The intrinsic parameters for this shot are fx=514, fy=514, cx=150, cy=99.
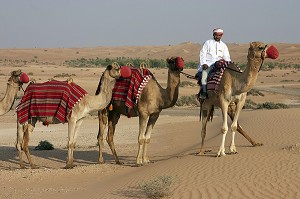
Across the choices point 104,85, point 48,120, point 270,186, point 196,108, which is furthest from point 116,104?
point 196,108

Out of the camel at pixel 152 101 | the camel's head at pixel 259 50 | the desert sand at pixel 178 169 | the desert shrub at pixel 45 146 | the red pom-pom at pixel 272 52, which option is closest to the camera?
the desert sand at pixel 178 169

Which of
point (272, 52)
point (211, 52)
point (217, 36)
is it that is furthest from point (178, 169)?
point (217, 36)

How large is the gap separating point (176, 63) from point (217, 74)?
3.28 feet

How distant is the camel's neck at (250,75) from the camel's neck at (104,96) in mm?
3211

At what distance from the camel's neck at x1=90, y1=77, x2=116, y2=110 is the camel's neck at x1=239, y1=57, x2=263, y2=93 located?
10.5 feet

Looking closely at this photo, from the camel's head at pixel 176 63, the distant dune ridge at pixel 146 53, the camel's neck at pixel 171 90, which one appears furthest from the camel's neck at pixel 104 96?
the distant dune ridge at pixel 146 53

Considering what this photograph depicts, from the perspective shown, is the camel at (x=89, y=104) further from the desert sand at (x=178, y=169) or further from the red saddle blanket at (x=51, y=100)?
the desert sand at (x=178, y=169)

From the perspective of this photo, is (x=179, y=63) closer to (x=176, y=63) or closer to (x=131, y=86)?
(x=176, y=63)

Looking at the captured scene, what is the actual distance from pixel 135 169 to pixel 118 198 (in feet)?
11.4

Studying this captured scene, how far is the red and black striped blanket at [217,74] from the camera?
473 inches

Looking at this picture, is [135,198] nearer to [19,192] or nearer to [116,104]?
[19,192]

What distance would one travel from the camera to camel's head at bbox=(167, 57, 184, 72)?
12.0 metres

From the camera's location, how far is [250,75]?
11234mm

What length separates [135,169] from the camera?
12445 millimetres
